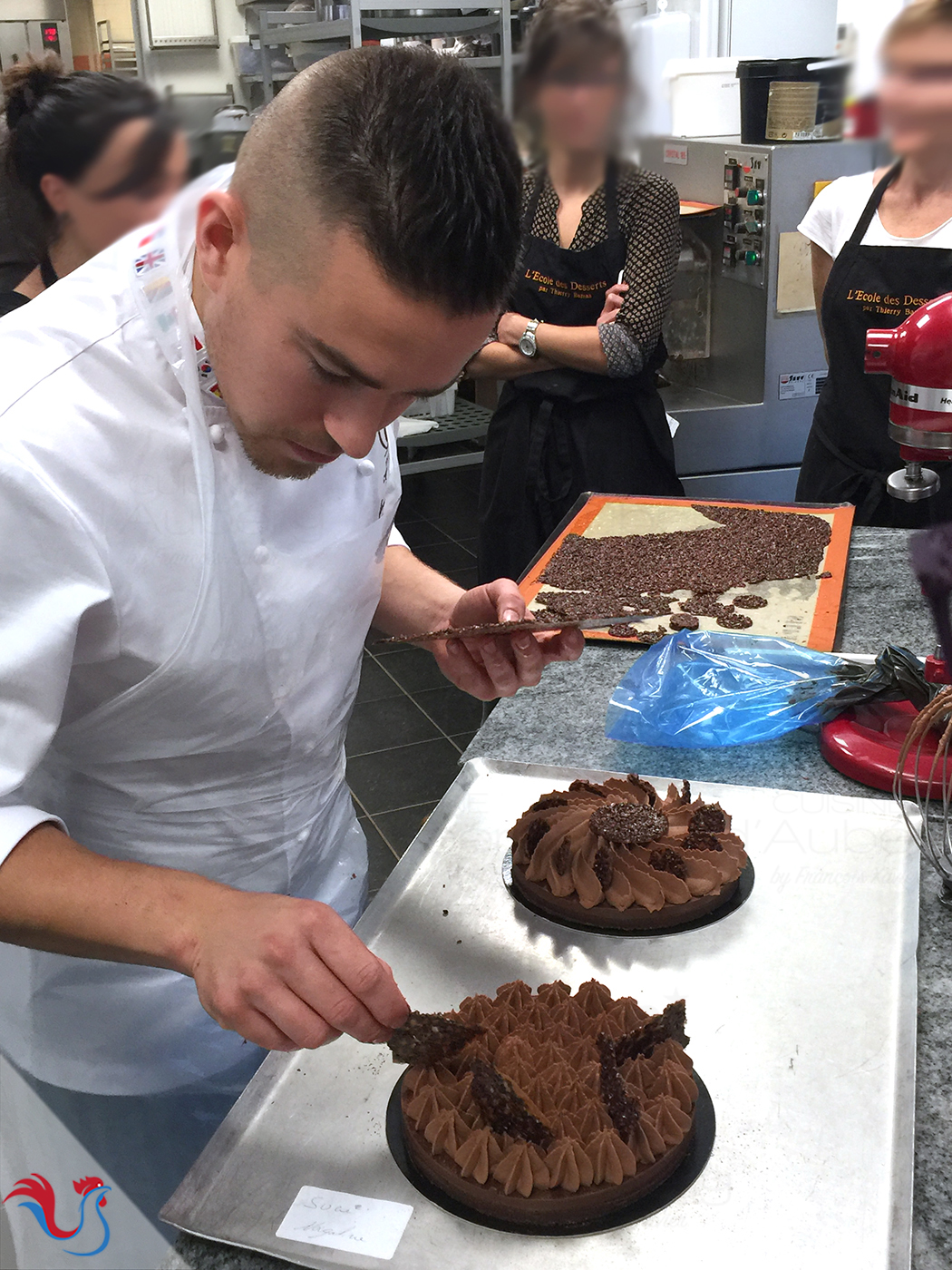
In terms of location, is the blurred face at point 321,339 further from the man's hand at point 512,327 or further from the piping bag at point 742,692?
the man's hand at point 512,327

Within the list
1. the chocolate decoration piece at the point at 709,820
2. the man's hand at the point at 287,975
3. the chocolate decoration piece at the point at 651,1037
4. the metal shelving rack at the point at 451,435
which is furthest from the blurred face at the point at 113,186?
the metal shelving rack at the point at 451,435

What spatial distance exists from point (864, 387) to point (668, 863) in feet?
5.52

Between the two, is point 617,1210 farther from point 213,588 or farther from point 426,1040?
point 213,588

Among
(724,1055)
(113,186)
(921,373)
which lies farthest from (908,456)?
(113,186)

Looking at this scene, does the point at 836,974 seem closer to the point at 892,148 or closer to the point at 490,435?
the point at 892,148

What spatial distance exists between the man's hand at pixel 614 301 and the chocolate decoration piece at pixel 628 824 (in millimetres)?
1665

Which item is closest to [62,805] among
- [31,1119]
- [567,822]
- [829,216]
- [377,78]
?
[31,1119]

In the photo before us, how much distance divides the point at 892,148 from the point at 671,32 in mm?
126

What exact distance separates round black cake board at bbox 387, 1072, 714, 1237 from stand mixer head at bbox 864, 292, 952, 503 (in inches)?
30.6

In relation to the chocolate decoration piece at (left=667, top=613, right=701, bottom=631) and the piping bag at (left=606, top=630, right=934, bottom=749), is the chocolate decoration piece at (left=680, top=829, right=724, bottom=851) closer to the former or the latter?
the piping bag at (left=606, top=630, right=934, bottom=749)

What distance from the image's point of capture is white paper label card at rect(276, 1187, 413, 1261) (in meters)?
0.85

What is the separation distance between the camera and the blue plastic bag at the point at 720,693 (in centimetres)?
164

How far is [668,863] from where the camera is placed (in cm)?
127

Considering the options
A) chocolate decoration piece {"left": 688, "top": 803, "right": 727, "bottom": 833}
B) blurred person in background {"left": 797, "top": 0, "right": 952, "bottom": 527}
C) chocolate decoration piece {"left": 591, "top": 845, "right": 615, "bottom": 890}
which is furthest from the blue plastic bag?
blurred person in background {"left": 797, "top": 0, "right": 952, "bottom": 527}
